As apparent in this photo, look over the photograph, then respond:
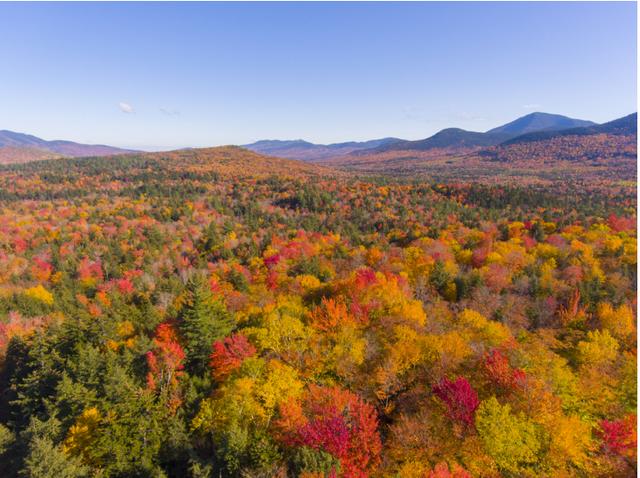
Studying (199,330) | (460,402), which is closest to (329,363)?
(460,402)

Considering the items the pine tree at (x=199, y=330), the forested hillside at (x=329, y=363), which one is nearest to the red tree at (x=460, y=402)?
the forested hillside at (x=329, y=363)

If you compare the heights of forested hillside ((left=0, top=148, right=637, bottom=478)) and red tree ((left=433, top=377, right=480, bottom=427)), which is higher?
red tree ((left=433, top=377, right=480, bottom=427))

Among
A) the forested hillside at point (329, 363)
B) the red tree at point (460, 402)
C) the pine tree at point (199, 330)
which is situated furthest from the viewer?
the pine tree at point (199, 330)

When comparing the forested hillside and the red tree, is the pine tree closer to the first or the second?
the forested hillside

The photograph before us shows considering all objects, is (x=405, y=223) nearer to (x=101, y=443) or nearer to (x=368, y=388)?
(x=368, y=388)

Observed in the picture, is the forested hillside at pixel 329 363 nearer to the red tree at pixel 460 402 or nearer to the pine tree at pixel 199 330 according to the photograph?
the red tree at pixel 460 402

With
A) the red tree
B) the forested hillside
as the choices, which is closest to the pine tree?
the forested hillside

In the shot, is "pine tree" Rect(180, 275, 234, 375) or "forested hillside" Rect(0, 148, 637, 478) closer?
"forested hillside" Rect(0, 148, 637, 478)

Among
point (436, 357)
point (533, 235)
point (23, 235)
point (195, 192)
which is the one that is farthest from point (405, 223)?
point (23, 235)
